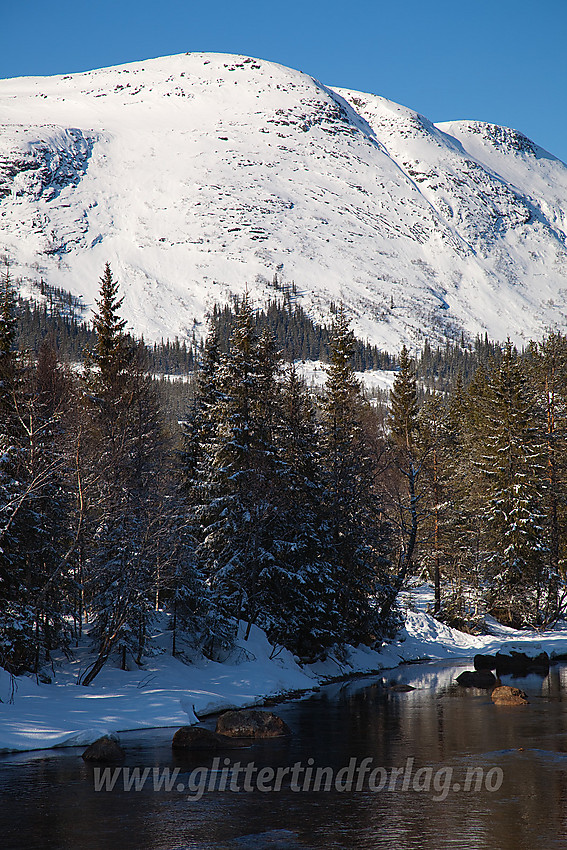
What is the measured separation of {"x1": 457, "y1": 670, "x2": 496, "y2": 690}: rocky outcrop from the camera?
31.2 metres

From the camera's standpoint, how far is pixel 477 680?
31.5 meters

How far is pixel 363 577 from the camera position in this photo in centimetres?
3694

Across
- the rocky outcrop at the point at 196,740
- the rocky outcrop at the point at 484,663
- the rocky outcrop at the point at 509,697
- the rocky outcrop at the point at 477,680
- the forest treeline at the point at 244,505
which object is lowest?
the rocky outcrop at the point at 484,663

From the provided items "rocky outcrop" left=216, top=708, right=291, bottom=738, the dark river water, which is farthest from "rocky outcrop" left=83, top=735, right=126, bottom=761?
"rocky outcrop" left=216, top=708, right=291, bottom=738

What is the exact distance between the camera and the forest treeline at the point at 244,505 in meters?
24.7

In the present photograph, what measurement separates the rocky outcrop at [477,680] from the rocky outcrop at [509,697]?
3962 millimetres

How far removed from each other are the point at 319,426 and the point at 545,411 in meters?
19.7

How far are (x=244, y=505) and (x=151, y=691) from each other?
8814mm

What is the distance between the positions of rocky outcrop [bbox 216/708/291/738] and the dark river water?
769 millimetres

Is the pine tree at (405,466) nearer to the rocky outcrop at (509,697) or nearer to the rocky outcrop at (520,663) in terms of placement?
the rocky outcrop at (520,663)

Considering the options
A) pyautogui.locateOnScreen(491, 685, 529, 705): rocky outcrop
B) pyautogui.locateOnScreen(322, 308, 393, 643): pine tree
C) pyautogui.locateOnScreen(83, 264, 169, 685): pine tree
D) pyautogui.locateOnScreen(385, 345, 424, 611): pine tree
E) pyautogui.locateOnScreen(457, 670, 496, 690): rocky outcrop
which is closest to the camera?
pyautogui.locateOnScreen(83, 264, 169, 685): pine tree

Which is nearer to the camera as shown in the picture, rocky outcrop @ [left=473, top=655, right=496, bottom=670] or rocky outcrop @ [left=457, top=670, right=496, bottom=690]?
rocky outcrop @ [left=457, top=670, right=496, bottom=690]

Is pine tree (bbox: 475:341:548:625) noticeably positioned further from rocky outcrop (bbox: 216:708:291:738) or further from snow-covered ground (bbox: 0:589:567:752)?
rocky outcrop (bbox: 216:708:291:738)

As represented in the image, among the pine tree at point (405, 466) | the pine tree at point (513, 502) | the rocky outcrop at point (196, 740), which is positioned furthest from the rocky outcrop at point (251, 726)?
the pine tree at point (513, 502)
